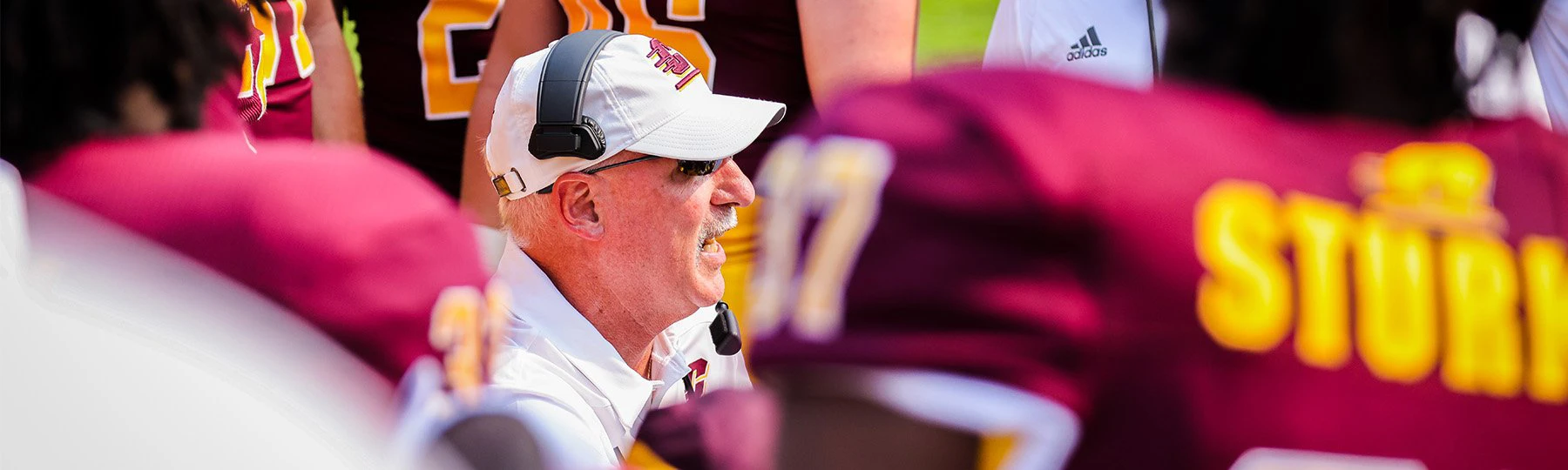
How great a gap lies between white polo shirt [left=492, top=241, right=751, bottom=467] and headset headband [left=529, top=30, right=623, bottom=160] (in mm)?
175

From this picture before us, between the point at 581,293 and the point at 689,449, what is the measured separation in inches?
36.0

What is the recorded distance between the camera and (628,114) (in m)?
2.22

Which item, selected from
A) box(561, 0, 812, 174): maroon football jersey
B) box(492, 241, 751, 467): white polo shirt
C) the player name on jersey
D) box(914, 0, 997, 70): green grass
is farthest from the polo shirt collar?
box(914, 0, 997, 70): green grass

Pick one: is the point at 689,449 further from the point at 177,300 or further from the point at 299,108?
the point at 299,108

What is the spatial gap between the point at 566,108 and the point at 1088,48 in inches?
36.9

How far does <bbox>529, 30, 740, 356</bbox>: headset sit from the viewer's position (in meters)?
2.17

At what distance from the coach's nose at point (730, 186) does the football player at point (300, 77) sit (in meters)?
0.70

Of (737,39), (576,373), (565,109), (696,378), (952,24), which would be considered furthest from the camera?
(952,24)

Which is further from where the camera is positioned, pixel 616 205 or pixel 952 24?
pixel 952 24

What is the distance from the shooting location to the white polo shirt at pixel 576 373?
1907 mm

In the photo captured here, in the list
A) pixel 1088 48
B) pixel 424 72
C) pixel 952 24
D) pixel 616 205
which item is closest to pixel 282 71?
pixel 424 72

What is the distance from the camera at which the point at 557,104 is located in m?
2.18

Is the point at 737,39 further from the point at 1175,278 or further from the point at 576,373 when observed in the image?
the point at 1175,278

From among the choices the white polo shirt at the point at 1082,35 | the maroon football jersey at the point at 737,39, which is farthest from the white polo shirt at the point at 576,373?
the white polo shirt at the point at 1082,35
